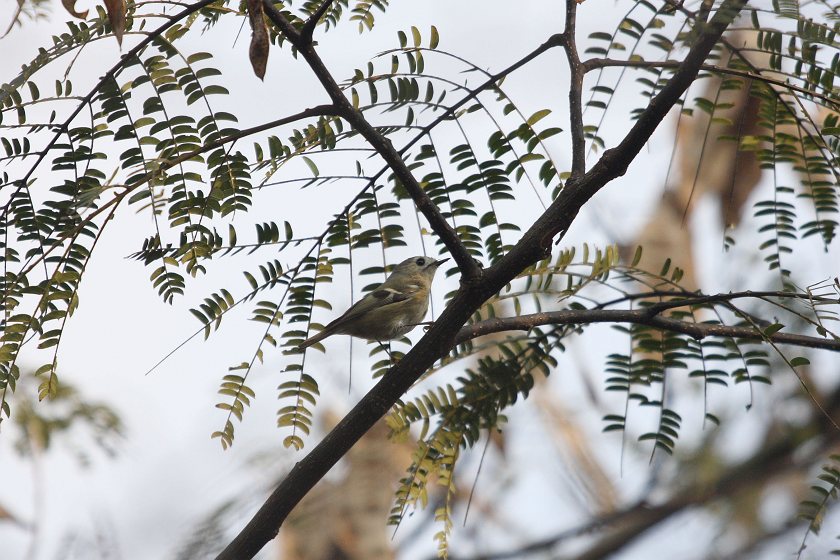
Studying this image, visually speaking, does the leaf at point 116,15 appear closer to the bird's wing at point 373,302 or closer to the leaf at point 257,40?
the leaf at point 257,40

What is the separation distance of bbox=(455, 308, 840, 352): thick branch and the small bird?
893 mm

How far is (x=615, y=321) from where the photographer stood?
2.58 meters

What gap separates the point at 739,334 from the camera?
8.34ft

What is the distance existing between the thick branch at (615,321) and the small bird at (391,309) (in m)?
0.89

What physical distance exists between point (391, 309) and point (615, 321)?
172cm

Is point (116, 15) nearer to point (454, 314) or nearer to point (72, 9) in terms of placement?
point (72, 9)

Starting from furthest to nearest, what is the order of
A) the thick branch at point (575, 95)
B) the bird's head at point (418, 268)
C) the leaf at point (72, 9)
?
the bird's head at point (418, 268) < the thick branch at point (575, 95) < the leaf at point (72, 9)

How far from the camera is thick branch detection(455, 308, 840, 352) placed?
8.19 ft

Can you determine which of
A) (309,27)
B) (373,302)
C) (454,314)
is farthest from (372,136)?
(373,302)

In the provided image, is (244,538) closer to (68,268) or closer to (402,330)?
(68,268)

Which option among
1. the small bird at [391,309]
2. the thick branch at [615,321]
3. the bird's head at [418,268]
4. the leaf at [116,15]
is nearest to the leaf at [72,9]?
the leaf at [116,15]

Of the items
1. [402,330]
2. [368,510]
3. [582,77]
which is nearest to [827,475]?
[582,77]

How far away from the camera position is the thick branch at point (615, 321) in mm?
2496

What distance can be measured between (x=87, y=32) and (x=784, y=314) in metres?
4.24
